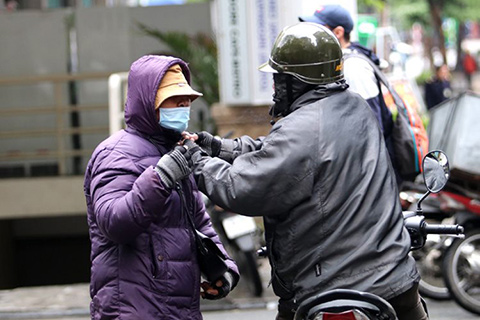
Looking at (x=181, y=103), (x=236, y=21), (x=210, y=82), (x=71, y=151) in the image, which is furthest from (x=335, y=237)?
(x=71, y=151)

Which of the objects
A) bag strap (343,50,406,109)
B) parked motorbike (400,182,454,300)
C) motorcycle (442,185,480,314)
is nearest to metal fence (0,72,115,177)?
parked motorbike (400,182,454,300)

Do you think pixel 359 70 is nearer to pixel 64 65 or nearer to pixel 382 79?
pixel 382 79

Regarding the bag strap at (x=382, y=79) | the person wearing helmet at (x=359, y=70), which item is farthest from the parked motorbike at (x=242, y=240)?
the bag strap at (x=382, y=79)

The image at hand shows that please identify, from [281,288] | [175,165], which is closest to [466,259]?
[281,288]

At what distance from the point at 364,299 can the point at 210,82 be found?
7642mm

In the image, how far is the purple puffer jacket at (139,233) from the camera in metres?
3.16

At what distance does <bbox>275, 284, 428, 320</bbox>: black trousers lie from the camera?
127 inches

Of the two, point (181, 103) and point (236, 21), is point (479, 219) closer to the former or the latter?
point (236, 21)

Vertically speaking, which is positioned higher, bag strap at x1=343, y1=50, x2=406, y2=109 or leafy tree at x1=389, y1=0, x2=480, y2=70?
bag strap at x1=343, y1=50, x2=406, y2=109

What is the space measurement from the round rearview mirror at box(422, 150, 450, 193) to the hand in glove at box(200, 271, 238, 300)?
826 millimetres

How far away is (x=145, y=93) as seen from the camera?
3.29m

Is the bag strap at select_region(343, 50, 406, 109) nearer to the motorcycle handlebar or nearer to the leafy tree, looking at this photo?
the motorcycle handlebar

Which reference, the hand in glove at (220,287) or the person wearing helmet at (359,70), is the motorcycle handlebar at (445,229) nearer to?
the hand in glove at (220,287)

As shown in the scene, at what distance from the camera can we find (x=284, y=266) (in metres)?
3.24
